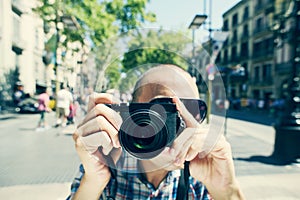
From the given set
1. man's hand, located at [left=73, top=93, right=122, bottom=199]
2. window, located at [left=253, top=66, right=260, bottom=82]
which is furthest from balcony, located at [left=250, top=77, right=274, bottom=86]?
man's hand, located at [left=73, top=93, right=122, bottom=199]

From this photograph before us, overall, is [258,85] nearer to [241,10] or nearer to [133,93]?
[241,10]

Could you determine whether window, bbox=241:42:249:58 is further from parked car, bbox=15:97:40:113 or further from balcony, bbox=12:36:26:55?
parked car, bbox=15:97:40:113

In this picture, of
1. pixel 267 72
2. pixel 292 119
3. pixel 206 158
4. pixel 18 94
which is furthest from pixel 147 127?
pixel 267 72

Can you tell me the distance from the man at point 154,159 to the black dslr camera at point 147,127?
3 cm

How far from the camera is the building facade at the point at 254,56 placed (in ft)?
78.7

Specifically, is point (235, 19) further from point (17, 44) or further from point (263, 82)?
point (17, 44)

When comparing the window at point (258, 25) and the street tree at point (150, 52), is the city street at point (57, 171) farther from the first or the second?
the window at point (258, 25)

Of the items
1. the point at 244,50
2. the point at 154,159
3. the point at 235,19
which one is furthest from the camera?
the point at 235,19

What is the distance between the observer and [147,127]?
792mm

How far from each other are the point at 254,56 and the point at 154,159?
30272 mm

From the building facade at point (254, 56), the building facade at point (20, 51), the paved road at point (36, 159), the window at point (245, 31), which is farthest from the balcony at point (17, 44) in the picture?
the window at point (245, 31)

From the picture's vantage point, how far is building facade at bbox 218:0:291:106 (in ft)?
78.7

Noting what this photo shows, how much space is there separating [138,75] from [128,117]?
0.88 ft

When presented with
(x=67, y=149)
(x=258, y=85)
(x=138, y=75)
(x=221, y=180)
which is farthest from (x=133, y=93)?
(x=258, y=85)
